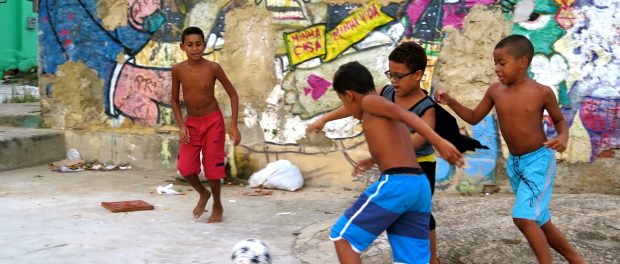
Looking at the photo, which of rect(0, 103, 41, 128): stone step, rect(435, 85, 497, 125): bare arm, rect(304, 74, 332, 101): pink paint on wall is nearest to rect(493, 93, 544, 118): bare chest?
rect(435, 85, 497, 125): bare arm

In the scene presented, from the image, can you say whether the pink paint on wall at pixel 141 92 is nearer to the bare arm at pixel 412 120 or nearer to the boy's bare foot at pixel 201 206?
the boy's bare foot at pixel 201 206

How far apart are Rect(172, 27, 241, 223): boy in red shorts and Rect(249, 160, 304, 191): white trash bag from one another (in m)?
1.27

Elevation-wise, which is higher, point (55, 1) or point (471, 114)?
point (55, 1)

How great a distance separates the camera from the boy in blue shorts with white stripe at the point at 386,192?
3.43 m

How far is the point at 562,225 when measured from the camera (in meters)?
4.93

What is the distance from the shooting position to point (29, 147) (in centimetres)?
812

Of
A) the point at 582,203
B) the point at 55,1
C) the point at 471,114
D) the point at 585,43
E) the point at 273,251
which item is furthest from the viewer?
the point at 55,1

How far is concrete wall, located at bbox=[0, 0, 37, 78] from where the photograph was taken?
1645 centimetres

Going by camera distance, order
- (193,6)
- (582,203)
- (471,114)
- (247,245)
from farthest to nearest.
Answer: (193,6), (582,203), (471,114), (247,245)

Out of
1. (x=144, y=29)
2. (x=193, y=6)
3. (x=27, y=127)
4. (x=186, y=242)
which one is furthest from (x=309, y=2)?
(x=27, y=127)

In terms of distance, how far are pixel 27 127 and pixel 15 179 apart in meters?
1.83

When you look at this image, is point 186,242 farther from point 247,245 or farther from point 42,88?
point 42,88

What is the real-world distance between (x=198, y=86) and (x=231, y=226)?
3.80 ft

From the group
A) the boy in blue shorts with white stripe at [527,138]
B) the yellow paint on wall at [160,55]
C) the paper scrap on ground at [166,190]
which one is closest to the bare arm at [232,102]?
the paper scrap on ground at [166,190]
